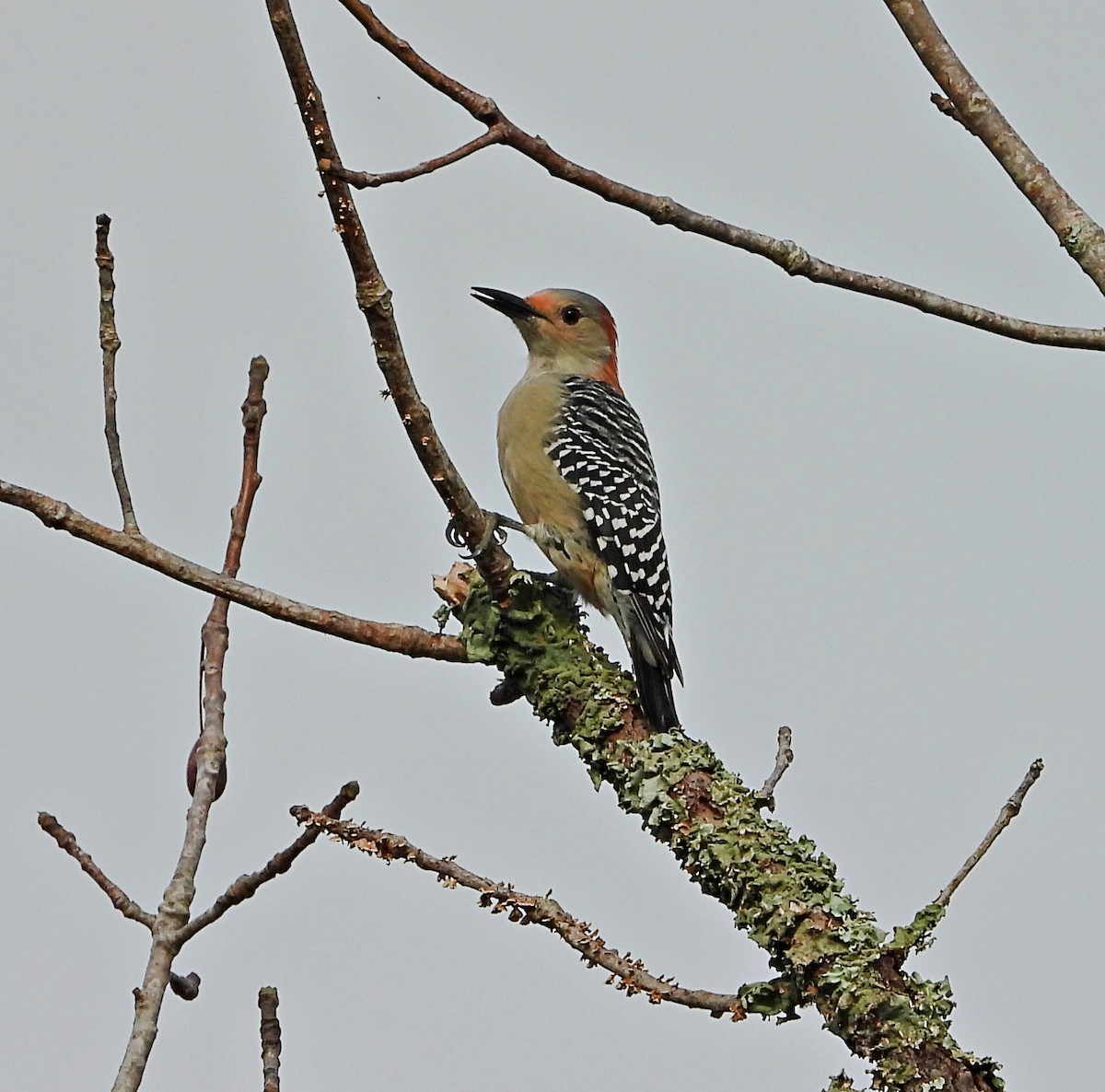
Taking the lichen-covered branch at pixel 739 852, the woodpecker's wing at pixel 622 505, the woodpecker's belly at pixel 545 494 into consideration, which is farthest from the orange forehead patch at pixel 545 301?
the lichen-covered branch at pixel 739 852

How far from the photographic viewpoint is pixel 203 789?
11.3 ft

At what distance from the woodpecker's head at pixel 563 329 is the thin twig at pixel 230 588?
3.09 meters

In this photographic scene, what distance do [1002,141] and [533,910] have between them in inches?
73.3

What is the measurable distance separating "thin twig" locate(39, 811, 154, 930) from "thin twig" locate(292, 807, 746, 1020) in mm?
435

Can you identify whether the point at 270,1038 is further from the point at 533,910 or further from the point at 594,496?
the point at 594,496

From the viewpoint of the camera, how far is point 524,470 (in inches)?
237

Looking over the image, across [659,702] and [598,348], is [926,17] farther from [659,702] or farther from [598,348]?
[598,348]

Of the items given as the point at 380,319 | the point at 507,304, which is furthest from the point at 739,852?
the point at 507,304

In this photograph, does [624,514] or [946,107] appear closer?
Answer: [946,107]

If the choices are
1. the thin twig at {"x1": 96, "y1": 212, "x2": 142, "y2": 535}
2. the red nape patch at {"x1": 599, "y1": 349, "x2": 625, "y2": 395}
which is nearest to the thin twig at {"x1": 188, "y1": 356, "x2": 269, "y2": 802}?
the thin twig at {"x1": 96, "y1": 212, "x2": 142, "y2": 535}

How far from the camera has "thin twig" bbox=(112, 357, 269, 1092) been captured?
280 cm

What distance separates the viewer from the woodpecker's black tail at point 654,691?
4176 millimetres

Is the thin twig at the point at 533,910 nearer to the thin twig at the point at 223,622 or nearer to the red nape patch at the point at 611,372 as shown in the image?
the thin twig at the point at 223,622

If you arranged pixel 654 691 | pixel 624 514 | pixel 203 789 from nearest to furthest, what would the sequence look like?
pixel 203 789 → pixel 654 691 → pixel 624 514
